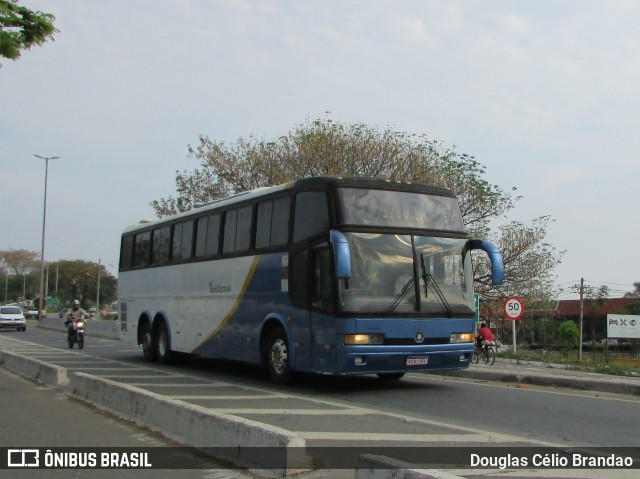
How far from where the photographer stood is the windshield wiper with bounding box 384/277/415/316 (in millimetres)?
11500

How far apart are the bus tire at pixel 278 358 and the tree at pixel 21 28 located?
6.34 meters

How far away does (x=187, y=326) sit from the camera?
17094 millimetres

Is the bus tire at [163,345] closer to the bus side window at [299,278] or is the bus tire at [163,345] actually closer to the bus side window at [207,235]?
the bus side window at [207,235]

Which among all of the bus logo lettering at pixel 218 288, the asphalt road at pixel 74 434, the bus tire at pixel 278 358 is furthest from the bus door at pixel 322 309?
the bus logo lettering at pixel 218 288

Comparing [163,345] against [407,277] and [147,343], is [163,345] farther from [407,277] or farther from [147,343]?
[407,277]

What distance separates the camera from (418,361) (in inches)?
462

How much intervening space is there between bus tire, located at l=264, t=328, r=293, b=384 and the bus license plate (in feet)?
7.33

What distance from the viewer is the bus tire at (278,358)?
508 inches

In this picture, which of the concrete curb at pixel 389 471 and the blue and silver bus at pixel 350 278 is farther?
the blue and silver bus at pixel 350 278

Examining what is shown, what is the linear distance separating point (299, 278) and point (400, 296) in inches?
71.0

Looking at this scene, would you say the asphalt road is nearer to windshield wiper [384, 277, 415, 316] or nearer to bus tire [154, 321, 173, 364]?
windshield wiper [384, 277, 415, 316]

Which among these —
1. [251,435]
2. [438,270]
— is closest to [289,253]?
[438,270]

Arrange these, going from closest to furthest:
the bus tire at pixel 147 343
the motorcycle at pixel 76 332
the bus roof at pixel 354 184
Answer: the bus roof at pixel 354 184 → the bus tire at pixel 147 343 → the motorcycle at pixel 76 332

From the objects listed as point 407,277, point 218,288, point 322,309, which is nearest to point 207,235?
point 218,288
